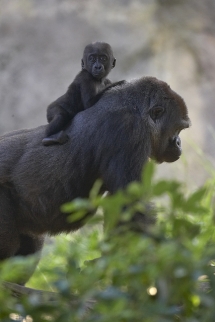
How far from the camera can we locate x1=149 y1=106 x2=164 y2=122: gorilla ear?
3.59 m

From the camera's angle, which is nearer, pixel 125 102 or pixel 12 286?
pixel 12 286

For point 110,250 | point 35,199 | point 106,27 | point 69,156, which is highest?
point 106,27

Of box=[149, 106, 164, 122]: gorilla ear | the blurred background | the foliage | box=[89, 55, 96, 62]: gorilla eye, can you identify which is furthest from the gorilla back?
the blurred background

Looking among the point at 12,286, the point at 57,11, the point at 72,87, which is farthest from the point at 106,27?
the point at 12,286

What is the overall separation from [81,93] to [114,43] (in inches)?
198

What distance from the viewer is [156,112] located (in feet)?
11.9

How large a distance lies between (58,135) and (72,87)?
1.06 feet

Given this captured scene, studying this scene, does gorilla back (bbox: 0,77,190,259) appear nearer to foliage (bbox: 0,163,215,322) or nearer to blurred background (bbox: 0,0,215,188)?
foliage (bbox: 0,163,215,322)

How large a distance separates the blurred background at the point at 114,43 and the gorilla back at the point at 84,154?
4670 millimetres

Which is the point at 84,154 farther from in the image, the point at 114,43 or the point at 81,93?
the point at 114,43

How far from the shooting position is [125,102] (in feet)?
11.6

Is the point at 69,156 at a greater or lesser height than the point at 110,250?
greater

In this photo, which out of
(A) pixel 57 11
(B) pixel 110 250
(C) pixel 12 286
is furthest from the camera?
(A) pixel 57 11

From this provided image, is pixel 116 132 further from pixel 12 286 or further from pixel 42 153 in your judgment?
pixel 12 286
